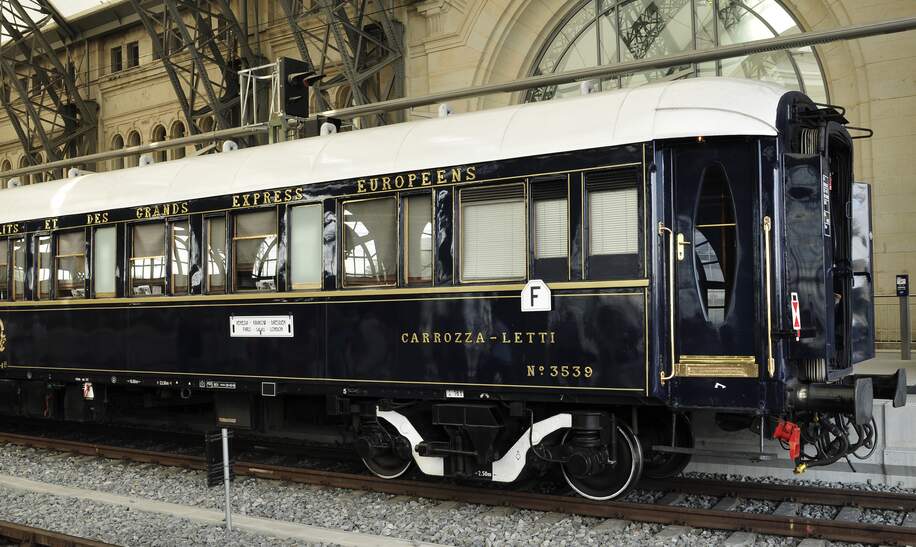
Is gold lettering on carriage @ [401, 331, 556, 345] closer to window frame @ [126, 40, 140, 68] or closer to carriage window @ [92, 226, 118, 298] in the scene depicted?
carriage window @ [92, 226, 118, 298]

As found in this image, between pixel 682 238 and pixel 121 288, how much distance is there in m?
7.43

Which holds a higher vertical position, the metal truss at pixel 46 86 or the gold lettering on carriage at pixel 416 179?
the metal truss at pixel 46 86

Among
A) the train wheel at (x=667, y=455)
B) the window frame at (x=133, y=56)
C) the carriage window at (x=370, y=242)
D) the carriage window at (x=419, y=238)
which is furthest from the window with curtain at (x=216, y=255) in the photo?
the window frame at (x=133, y=56)

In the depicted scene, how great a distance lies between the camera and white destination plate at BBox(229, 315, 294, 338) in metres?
10.1

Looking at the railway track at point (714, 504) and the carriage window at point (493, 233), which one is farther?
the carriage window at point (493, 233)

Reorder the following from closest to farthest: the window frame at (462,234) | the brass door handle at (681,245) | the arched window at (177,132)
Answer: the brass door handle at (681,245), the window frame at (462,234), the arched window at (177,132)

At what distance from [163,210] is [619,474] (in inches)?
254

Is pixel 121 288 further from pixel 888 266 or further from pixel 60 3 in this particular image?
pixel 60 3

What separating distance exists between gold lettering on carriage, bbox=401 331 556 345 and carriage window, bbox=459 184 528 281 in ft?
1.71

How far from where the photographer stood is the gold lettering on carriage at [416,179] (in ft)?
29.2

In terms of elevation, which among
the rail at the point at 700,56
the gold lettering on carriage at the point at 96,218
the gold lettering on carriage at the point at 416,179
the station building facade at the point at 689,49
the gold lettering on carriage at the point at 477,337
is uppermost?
the station building facade at the point at 689,49

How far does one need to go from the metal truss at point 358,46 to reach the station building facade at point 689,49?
0.28 metres

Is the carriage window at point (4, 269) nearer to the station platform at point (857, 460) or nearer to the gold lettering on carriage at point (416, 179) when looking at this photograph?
the gold lettering on carriage at point (416, 179)

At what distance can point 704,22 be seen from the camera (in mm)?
18297
